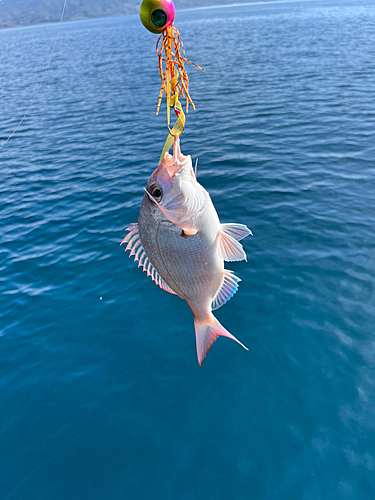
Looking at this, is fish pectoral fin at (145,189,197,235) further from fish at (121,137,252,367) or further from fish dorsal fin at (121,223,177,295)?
fish dorsal fin at (121,223,177,295)

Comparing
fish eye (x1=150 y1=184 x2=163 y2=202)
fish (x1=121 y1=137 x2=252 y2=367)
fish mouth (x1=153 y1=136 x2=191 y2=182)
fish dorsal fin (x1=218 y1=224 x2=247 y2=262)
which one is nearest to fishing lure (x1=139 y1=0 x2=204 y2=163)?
fish mouth (x1=153 y1=136 x2=191 y2=182)

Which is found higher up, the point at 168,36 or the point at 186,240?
the point at 168,36

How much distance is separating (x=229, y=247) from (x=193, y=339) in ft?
11.6

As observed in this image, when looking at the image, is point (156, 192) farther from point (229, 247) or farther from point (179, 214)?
point (229, 247)

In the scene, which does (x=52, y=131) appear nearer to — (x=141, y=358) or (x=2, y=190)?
(x=2, y=190)

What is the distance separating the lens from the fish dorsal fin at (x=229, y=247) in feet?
11.8

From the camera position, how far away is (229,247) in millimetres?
3646

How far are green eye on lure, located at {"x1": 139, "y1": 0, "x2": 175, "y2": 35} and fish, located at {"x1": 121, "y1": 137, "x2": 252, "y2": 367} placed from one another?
34.1 inches

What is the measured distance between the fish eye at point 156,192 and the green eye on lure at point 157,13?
126 centimetres

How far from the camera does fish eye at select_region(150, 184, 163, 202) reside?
126 inches

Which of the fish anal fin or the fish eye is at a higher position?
the fish eye

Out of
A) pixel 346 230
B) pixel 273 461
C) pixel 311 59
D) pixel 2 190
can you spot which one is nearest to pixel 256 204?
pixel 346 230

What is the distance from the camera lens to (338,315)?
6672mm

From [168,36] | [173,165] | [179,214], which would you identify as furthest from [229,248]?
[168,36]
